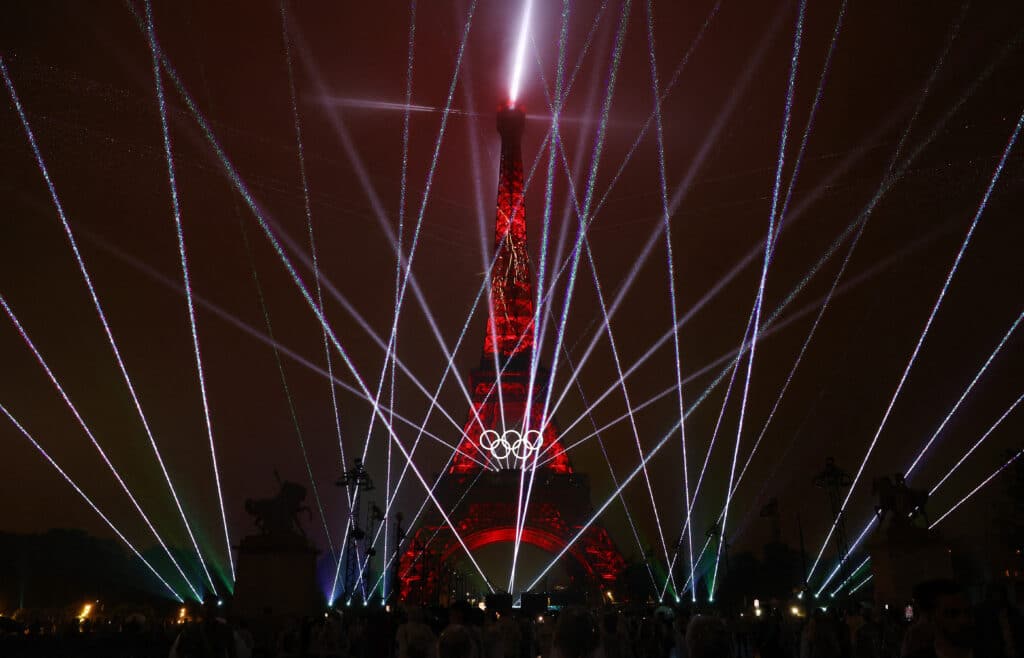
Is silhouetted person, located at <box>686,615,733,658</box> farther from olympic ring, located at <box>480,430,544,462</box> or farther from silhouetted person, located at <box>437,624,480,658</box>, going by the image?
olympic ring, located at <box>480,430,544,462</box>

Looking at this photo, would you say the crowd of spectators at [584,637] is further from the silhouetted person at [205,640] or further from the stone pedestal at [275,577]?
the stone pedestal at [275,577]

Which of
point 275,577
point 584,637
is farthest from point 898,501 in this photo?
point 584,637

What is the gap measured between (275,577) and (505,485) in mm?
43877

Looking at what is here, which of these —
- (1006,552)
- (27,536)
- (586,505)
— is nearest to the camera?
(1006,552)

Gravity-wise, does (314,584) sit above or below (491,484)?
below

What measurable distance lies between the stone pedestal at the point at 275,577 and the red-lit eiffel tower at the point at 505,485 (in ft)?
112

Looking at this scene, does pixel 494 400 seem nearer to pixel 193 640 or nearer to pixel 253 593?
pixel 253 593

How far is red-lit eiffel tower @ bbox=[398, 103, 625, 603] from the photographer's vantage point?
60.4 m

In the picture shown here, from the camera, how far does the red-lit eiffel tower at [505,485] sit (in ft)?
198

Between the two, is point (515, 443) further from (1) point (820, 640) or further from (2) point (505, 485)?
(1) point (820, 640)

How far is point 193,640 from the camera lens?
901 centimetres

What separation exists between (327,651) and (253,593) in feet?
27.7

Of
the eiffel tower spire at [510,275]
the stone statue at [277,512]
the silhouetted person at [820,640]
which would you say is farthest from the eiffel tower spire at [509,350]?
the silhouetted person at [820,640]

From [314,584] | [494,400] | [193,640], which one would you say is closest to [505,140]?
[494,400]
